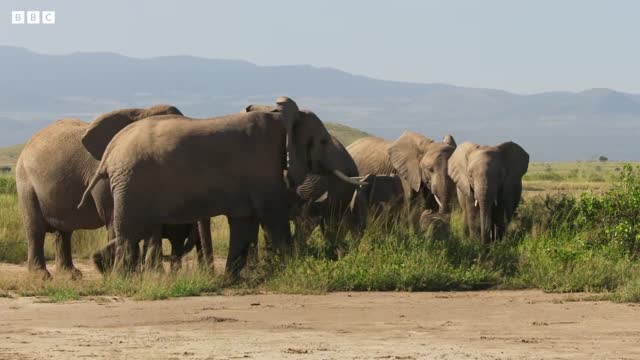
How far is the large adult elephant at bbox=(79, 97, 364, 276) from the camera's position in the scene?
16062mm

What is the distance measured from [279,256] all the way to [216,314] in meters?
2.74

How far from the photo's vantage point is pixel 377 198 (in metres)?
19.4

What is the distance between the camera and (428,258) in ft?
53.1

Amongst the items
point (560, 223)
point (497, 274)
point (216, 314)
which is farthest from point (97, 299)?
point (560, 223)

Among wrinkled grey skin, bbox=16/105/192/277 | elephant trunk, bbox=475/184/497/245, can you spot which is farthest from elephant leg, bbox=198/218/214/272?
elephant trunk, bbox=475/184/497/245

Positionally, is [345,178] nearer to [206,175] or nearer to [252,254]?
[252,254]

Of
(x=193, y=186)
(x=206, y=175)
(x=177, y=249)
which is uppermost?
(x=206, y=175)

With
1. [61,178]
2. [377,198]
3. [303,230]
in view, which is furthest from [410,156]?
[61,178]

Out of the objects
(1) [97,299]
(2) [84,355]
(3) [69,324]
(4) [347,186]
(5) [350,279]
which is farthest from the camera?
(4) [347,186]

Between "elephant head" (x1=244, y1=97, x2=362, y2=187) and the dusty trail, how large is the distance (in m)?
1.88

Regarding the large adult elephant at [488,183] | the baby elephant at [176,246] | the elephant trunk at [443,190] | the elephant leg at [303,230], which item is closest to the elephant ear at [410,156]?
the elephant trunk at [443,190]

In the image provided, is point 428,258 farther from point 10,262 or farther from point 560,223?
point 10,262

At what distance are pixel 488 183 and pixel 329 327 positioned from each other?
785 cm

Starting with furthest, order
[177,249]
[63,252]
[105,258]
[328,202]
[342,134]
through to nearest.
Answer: [342,134] → [328,202] → [63,252] → [177,249] → [105,258]
